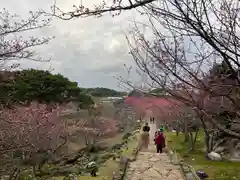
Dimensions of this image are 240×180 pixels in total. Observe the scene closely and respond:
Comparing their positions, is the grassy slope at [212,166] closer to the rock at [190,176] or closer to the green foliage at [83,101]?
the rock at [190,176]

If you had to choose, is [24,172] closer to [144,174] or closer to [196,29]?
[144,174]

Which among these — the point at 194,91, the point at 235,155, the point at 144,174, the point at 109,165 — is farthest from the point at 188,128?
the point at 194,91

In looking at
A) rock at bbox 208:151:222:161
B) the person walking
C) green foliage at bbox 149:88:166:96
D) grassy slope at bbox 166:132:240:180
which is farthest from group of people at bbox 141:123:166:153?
green foliage at bbox 149:88:166:96

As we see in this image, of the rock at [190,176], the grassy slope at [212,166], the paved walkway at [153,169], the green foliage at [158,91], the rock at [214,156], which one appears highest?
the green foliage at [158,91]

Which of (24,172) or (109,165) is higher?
(109,165)

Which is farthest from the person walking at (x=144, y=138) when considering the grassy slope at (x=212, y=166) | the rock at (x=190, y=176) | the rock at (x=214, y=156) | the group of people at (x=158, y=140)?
the rock at (x=190, y=176)

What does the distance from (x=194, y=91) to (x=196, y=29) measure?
0.99 metres

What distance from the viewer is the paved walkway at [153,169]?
12.2 meters

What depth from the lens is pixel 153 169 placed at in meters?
13.5

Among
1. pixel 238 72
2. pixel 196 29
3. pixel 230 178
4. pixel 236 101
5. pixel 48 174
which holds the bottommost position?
pixel 48 174

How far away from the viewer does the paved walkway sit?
1216cm

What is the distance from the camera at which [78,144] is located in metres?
34.1

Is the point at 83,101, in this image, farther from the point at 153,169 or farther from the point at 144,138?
the point at 153,169

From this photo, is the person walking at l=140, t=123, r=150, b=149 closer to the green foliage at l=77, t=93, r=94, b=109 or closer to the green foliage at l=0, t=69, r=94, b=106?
the green foliage at l=0, t=69, r=94, b=106
